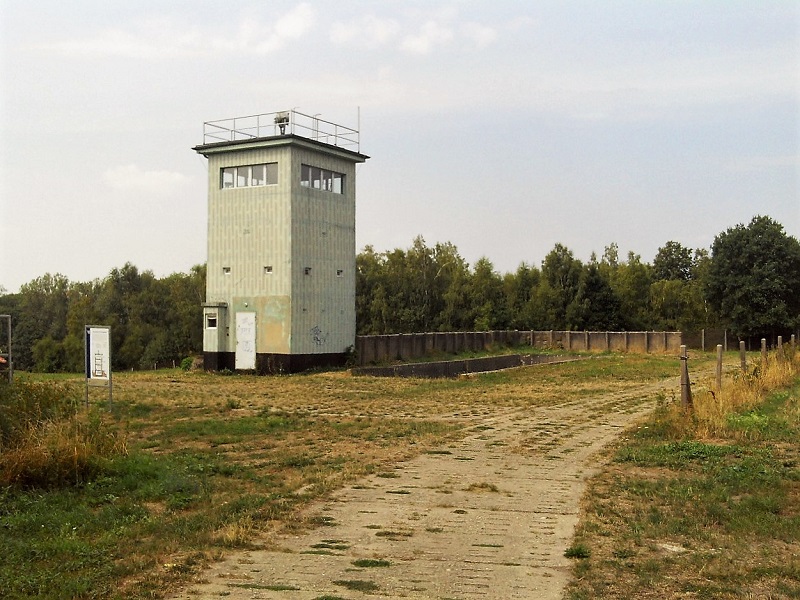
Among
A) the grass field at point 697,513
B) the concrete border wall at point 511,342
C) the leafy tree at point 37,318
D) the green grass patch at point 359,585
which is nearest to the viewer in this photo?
the green grass patch at point 359,585

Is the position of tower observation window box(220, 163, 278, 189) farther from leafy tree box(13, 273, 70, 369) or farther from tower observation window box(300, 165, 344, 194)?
leafy tree box(13, 273, 70, 369)

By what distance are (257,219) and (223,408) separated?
50.3 ft

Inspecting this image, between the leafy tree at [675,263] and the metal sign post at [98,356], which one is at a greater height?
the leafy tree at [675,263]

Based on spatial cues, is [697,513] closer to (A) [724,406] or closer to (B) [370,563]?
(B) [370,563]

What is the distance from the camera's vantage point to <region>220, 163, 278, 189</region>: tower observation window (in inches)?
1288

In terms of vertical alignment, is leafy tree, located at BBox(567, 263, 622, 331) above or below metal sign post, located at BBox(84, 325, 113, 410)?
above

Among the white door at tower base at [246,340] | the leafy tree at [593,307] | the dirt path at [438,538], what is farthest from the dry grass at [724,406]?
the leafy tree at [593,307]

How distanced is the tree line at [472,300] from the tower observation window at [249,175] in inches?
1444

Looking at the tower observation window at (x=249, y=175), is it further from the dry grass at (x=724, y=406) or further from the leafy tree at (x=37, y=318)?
the leafy tree at (x=37, y=318)

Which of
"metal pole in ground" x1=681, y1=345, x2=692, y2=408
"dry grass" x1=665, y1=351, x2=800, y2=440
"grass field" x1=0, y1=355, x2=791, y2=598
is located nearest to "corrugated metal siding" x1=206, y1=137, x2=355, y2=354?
"grass field" x1=0, y1=355, x2=791, y2=598

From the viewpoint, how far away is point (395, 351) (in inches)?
1553

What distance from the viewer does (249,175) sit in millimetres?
33312

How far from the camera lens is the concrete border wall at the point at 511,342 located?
3900cm

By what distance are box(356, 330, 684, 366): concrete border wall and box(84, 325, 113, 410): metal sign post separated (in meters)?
20.2
